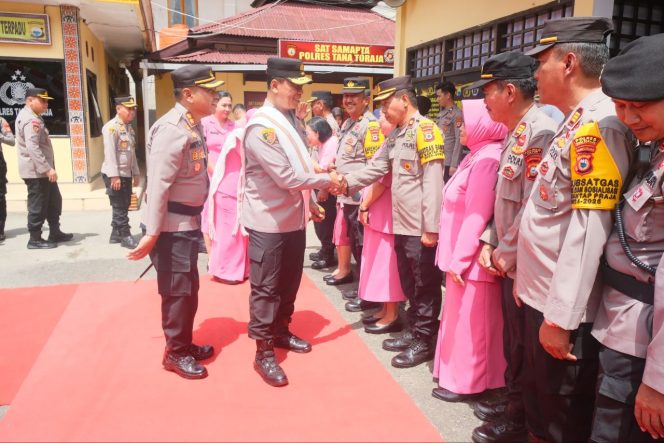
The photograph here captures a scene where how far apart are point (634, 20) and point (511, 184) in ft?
10.7

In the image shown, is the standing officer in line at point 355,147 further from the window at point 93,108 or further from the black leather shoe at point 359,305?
the window at point 93,108

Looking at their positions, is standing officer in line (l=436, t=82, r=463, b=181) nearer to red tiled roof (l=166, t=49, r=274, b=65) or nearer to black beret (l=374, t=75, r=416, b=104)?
black beret (l=374, t=75, r=416, b=104)

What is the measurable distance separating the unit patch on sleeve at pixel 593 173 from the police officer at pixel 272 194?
5.09 ft

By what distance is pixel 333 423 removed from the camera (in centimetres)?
247

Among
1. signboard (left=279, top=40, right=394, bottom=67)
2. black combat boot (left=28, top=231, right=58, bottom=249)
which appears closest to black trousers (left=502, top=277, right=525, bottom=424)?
black combat boot (left=28, top=231, right=58, bottom=249)

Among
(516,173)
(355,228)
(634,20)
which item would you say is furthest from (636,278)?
(634,20)

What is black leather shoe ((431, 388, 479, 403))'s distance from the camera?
2695 millimetres

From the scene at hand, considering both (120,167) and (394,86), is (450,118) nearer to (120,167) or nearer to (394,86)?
(394,86)

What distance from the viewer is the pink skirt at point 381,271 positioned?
3.59m

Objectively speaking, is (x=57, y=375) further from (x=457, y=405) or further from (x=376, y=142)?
(x=376, y=142)

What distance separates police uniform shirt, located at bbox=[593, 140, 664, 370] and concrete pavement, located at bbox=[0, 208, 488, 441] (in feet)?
3.78

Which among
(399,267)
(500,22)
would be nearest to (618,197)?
(399,267)

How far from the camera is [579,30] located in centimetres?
178

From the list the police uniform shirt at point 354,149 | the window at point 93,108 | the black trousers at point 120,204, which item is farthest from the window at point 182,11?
the police uniform shirt at point 354,149
